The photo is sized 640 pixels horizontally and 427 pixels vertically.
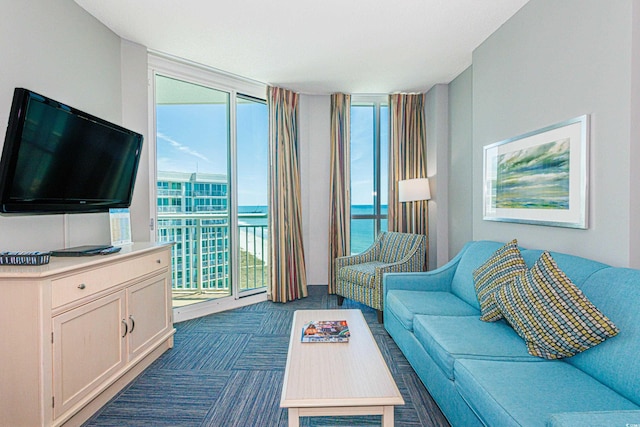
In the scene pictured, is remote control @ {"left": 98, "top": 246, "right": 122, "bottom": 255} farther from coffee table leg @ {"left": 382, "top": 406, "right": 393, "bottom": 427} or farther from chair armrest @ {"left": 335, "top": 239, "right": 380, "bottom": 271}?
chair armrest @ {"left": 335, "top": 239, "right": 380, "bottom": 271}

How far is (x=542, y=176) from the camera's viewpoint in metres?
2.46

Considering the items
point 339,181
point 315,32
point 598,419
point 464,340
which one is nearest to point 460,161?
point 339,181

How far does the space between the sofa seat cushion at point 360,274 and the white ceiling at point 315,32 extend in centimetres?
219

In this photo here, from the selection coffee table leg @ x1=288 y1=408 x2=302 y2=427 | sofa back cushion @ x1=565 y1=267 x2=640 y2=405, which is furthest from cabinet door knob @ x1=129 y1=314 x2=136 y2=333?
sofa back cushion @ x1=565 y1=267 x2=640 y2=405

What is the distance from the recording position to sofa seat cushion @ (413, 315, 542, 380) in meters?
1.80

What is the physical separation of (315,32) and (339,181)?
2.12 meters

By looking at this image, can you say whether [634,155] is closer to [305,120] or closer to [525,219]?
[525,219]

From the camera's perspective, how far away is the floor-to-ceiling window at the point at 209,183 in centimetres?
375

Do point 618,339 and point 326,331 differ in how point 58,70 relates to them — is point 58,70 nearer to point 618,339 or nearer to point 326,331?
point 326,331

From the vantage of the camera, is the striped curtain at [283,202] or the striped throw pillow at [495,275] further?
the striped curtain at [283,202]

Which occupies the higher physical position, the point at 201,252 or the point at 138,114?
the point at 138,114

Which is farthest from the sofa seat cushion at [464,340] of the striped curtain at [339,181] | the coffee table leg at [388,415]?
the striped curtain at [339,181]

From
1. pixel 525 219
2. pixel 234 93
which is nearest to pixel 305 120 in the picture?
pixel 234 93

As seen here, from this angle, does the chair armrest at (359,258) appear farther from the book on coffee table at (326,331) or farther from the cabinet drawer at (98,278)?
the cabinet drawer at (98,278)
